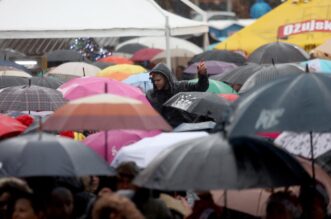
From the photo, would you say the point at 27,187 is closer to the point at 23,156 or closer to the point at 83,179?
the point at 23,156

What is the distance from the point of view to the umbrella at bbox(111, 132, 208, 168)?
399 inches

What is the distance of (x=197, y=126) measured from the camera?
12.0 meters

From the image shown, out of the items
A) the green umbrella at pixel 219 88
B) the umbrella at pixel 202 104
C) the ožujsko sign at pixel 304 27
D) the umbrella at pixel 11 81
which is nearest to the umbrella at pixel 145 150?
the umbrella at pixel 202 104

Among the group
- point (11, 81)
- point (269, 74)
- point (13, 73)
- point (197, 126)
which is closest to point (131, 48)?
A: point (13, 73)

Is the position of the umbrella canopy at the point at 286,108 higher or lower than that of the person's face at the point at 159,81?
higher

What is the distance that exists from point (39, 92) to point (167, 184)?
17.3 ft

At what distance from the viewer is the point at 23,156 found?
9.07m

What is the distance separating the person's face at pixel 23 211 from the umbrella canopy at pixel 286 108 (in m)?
1.58

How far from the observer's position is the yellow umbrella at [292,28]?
23062mm

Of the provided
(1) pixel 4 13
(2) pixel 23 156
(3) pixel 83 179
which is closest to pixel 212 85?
(1) pixel 4 13

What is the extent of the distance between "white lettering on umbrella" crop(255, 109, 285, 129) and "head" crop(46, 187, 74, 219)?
1.46m

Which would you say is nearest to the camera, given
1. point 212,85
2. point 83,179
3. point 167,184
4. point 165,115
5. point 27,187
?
point 167,184

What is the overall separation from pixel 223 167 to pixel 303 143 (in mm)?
2150

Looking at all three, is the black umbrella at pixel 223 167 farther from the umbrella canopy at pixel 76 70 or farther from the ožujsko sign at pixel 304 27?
the ožujsko sign at pixel 304 27
